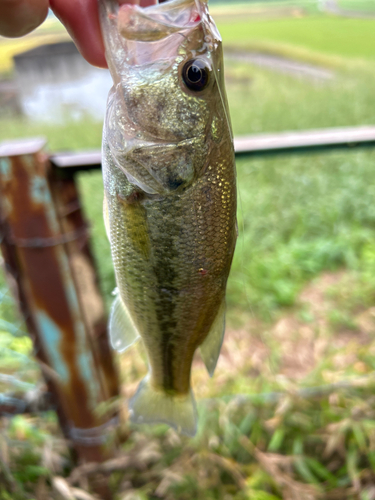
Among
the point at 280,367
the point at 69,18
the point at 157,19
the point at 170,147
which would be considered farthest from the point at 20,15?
the point at 280,367

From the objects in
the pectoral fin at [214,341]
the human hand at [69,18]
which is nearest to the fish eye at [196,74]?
the human hand at [69,18]

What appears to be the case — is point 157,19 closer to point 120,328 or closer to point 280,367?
point 120,328

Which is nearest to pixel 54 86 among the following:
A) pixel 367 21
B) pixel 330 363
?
pixel 367 21

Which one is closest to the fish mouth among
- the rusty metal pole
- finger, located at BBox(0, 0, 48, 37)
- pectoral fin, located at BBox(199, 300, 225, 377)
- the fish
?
the fish

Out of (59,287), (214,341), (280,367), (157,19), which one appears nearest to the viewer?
(157,19)

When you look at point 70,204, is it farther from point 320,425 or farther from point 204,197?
point 320,425

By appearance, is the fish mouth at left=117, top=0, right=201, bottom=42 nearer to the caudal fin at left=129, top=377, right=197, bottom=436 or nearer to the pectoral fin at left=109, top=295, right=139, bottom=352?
the pectoral fin at left=109, top=295, right=139, bottom=352

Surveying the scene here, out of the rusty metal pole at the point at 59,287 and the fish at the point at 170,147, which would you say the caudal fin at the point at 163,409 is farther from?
the rusty metal pole at the point at 59,287
